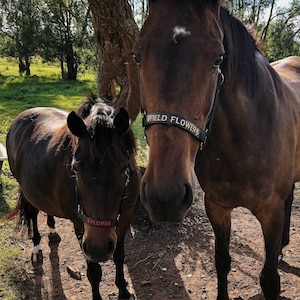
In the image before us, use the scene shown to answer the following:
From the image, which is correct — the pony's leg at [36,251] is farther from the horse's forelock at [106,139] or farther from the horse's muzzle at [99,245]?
the horse's forelock at [106,139]

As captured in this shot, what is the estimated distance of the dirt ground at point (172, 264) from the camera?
3.21m

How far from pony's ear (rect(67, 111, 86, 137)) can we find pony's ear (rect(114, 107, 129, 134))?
227mm

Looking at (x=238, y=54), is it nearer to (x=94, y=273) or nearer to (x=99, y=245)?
(x=99, y=245)

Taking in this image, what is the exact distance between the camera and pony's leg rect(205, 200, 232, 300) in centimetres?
271

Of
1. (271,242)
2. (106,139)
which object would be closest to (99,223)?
(106,139)

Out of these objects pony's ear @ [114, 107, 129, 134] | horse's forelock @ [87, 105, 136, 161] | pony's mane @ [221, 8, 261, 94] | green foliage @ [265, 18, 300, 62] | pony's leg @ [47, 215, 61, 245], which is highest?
green foliage @ [265, 18, 300, 62]

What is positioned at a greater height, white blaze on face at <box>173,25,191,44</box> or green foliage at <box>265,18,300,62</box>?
green foliage at <box>265,18,300,62</box>

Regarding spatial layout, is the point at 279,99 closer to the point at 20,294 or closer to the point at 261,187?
the point at 261,187

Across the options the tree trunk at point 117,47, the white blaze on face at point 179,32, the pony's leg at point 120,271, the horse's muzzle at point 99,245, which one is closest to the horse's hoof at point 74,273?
the pony's leg at point 120,271

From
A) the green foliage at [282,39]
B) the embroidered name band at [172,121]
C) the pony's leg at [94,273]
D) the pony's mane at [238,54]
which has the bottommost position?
the pony's leg at [94,273]

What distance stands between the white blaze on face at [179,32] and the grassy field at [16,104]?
5.35 feet

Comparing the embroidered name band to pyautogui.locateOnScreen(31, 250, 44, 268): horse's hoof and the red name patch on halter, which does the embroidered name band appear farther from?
pyautogui.locateOnScreen(31, 250, 44, 268): horse's hoof

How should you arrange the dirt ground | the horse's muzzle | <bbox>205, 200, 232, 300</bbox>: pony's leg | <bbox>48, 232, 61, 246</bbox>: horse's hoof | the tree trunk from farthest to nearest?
1. <bbox>48, 232, 61, 246</bbox>: horse's hoof
2. the tree trunk
3. the dirt ground
4. <bbox>205, 200, 232, 300</bbox>: pony's leg
5. the horse's muzzle

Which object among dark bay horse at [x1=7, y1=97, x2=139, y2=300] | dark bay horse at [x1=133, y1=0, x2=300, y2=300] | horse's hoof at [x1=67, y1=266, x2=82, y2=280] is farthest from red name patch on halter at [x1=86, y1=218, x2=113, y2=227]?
horse's hoof at [x1=67, y1=266, x2=82, y2=280]
